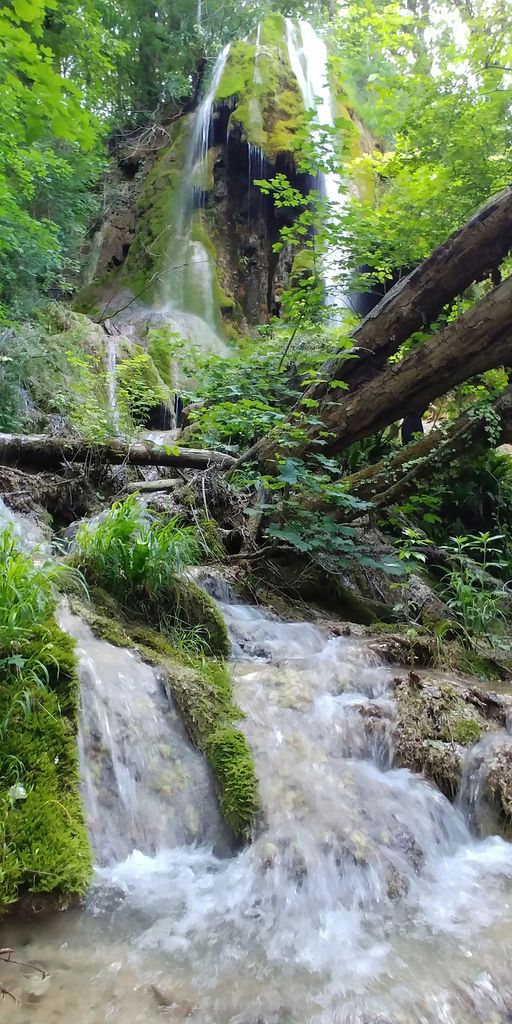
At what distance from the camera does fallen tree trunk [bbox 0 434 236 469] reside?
5.76 metres

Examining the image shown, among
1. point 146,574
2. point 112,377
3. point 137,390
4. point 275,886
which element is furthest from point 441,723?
point 112,377

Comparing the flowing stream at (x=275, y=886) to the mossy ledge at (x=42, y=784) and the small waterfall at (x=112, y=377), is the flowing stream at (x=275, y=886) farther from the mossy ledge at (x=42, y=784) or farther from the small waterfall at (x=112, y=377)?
the small waterfall at (x=112, y=377)

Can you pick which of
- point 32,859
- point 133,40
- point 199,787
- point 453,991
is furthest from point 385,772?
point 133,40

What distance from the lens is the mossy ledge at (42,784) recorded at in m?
1.89

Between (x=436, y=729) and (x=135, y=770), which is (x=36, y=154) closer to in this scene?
Result: (x=135, y=770)

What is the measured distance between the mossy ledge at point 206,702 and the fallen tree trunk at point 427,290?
2591 mm

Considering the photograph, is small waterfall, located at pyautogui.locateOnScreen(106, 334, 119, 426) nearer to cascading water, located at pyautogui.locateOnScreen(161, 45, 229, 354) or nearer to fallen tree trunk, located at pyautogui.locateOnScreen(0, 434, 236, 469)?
fallen tree trunk, located at pyautogui.locateOnScreen(0, 434, 236, 469)

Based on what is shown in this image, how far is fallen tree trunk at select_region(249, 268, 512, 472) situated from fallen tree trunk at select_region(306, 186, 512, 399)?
20 cm

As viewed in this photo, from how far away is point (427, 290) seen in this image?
5.20 m

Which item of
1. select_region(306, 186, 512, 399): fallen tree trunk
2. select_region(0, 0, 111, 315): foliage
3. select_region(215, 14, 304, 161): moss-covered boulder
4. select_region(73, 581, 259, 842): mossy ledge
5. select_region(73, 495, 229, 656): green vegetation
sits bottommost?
select_region(73, 581, 259, 842): mossy ledge

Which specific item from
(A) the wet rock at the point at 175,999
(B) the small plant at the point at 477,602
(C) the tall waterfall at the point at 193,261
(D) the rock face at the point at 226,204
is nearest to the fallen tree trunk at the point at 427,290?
(B) the small plant at the point at 477,602

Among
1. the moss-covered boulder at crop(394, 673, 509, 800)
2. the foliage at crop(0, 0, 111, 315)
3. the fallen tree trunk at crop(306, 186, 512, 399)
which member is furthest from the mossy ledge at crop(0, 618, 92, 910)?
the fallen tree trunk at crop(306, 186, 512, 399)

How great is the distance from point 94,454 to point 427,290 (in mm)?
3639

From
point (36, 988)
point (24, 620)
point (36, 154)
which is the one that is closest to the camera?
point (36, 988)
